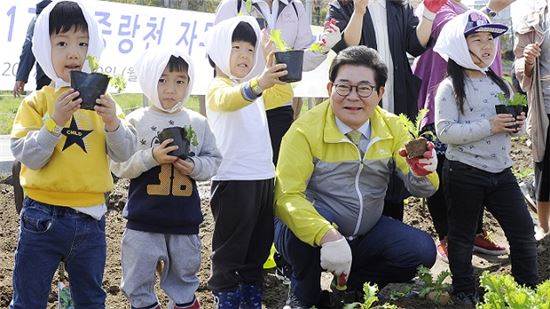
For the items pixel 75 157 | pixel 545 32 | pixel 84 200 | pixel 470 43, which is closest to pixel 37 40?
pixel 75 157

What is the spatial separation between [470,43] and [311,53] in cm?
88

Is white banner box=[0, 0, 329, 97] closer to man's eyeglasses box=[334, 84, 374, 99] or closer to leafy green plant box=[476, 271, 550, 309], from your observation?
man's eyeglasses box=[334, 84, 374, 99]

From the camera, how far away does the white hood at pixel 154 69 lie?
3170 millimetres

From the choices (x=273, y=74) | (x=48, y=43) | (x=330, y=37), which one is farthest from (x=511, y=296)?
(x=330, y=37)

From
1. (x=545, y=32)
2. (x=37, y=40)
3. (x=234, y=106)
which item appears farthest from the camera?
(x=545, y=32)

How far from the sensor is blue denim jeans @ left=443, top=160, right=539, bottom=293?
12.6 ft

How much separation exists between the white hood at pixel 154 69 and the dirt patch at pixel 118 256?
1.20m

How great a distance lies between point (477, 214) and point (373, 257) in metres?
0.68

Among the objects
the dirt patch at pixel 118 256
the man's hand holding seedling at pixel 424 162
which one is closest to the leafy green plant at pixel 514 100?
the man's hand holding seedling at pixel 424 162

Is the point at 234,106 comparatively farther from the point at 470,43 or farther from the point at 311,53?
the point at 470,43

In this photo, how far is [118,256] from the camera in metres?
4.54

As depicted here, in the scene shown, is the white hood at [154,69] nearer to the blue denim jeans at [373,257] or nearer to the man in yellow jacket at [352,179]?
the man in yellow jacket at [352,179]

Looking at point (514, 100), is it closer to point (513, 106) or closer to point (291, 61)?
point (513, 106)

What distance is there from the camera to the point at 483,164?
3.86 m
